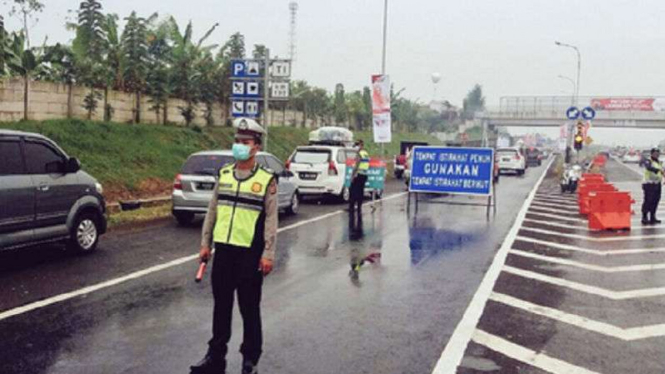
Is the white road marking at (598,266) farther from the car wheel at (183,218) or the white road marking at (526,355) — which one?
the car wheel at (183,218)

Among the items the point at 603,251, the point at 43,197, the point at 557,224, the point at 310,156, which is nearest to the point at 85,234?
the point at 43,197

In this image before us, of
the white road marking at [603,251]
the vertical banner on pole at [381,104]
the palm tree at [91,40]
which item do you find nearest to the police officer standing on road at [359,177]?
the white road marking at [603,251]

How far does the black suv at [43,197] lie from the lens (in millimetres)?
8109

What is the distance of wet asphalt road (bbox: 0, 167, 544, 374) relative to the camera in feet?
17.0

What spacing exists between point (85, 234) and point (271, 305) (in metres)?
4.19

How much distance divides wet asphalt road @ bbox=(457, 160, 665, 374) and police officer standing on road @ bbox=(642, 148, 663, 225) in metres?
2.65

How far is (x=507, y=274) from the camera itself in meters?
8.80

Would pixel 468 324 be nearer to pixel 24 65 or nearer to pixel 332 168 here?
pixel 332 168

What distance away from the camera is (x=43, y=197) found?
8.63m

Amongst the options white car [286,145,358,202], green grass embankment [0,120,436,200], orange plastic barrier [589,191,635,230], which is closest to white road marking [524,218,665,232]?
orange plastic barrier [589,191,635,230]

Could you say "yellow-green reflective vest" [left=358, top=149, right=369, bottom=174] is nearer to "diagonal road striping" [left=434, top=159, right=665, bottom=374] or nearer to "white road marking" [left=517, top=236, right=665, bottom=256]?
"diagonal road striping" [left=434, top=159, right=665, bottom=374]

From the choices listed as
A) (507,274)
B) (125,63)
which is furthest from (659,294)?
(125,63)

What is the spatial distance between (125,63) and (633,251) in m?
18.5

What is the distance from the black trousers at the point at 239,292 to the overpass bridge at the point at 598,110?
51.5 m
